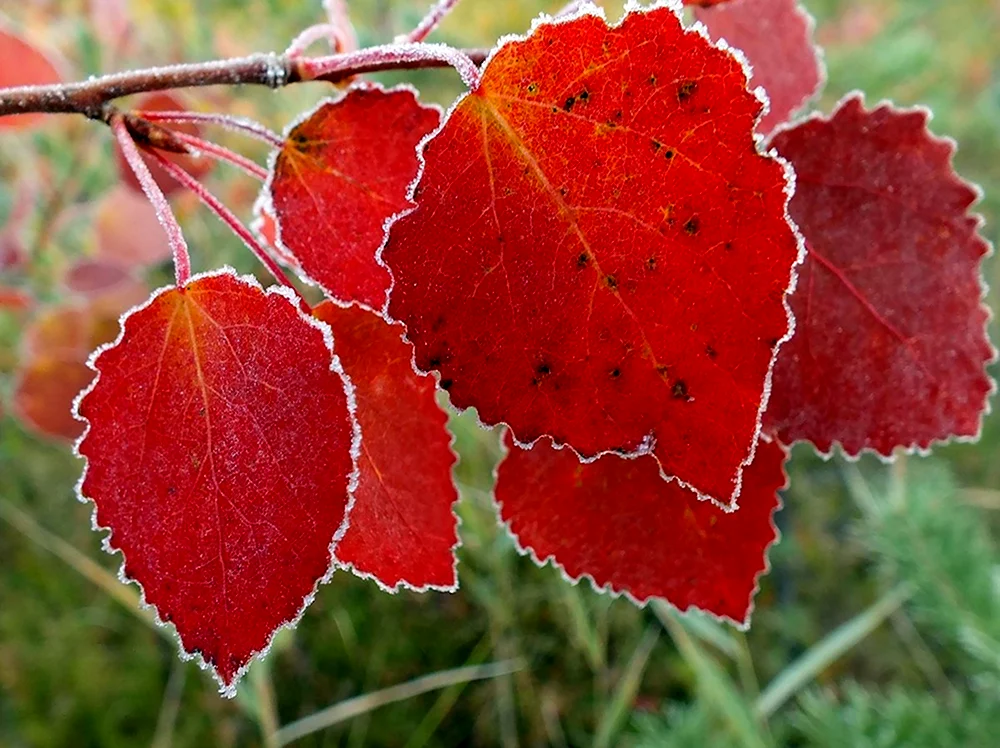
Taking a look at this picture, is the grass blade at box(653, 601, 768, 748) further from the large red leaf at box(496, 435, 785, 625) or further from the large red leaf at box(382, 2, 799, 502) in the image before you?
the large red leaf at box(382, 2, 799, 502)

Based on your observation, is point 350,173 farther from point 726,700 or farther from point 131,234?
point 131,234

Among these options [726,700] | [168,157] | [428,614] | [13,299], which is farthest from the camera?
[428,614]

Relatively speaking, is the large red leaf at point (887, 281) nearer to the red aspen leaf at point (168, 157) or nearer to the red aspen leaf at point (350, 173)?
the red aspen leaf at point (350, 173)

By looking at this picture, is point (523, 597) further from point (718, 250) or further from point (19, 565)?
point (718, 250)

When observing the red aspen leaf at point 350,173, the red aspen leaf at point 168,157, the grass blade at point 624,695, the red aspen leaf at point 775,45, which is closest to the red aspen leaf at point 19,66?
the red aspen leaf at point 168,157

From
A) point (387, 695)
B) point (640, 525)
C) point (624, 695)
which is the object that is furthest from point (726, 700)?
point (640, 525)

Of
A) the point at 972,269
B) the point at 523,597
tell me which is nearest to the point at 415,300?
the point at 972,269
